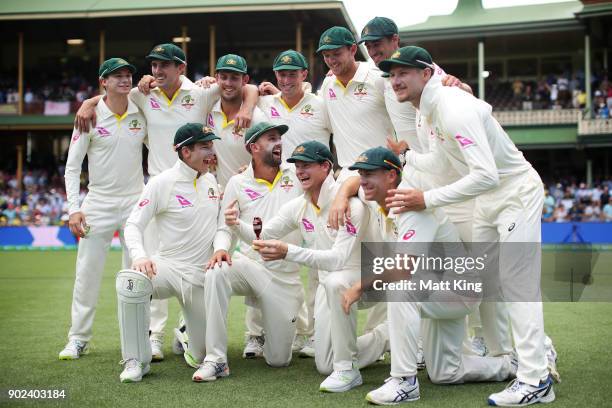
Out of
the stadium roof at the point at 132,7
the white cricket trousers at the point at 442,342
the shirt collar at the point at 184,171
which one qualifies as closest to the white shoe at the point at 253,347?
the shirt collar at the point at 184,171

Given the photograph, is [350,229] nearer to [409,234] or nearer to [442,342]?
[409,234]

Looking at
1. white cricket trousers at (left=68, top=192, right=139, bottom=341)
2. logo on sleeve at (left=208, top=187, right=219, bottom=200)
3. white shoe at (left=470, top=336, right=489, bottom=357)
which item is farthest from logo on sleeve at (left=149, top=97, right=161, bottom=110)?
white shoe at (left=470, top=336, right=489, bottom=357)

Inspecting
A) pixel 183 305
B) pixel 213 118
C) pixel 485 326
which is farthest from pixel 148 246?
pixel 485 326

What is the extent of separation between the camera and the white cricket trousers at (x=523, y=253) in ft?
16.7

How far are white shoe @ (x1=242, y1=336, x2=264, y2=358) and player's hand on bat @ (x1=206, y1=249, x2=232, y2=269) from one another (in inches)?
47.6

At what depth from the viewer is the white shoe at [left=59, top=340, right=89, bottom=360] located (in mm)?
6934

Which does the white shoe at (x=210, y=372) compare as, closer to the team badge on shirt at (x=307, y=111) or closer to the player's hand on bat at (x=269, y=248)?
the player's hand on bat at (x=269, y=248)

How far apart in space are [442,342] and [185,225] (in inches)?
98.0

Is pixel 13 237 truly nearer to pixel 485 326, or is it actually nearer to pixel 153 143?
pixel 153 143

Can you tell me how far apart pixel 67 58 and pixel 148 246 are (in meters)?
31.3

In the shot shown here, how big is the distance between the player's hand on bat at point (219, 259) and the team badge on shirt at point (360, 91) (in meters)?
2.04

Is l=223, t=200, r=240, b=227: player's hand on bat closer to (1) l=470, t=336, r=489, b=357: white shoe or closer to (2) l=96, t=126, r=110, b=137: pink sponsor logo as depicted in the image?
(2) l=96, t=126, r=110, b=137: pink sponsor logo

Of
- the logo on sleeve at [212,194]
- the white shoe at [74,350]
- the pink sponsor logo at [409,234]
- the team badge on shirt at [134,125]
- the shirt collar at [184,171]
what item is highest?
the team badge on shirt at [134,125]

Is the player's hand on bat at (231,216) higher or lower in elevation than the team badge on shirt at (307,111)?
lower
